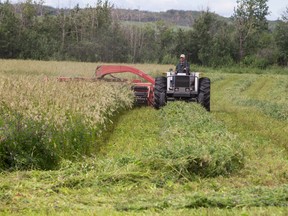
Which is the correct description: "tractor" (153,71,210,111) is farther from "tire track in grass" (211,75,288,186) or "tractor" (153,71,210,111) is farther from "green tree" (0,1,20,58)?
"green tree" (0,1,20,58)

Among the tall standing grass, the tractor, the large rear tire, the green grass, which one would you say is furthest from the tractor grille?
the green grass

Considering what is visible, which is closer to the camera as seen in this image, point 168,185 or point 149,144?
point 168,185

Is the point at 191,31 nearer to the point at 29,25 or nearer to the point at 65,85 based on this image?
the point at 29,25

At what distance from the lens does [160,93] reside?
19109mm

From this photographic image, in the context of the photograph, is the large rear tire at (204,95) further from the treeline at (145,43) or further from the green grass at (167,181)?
the treeline at (145,43)

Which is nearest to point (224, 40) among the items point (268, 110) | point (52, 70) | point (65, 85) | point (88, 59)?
point (88, 59)

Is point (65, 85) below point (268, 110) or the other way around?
the other way around

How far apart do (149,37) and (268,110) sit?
57.1 meters

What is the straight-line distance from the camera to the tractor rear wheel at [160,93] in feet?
62.5

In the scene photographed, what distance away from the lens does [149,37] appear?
7738 cm

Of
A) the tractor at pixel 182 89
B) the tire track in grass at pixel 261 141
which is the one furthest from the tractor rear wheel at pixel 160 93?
the tire track in grass at pixel 261 141

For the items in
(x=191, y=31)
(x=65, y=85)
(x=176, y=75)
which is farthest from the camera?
(x=191, y=31)

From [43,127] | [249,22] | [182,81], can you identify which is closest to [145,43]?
[249,22]

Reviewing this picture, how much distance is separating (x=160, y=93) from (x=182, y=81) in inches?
33.2
